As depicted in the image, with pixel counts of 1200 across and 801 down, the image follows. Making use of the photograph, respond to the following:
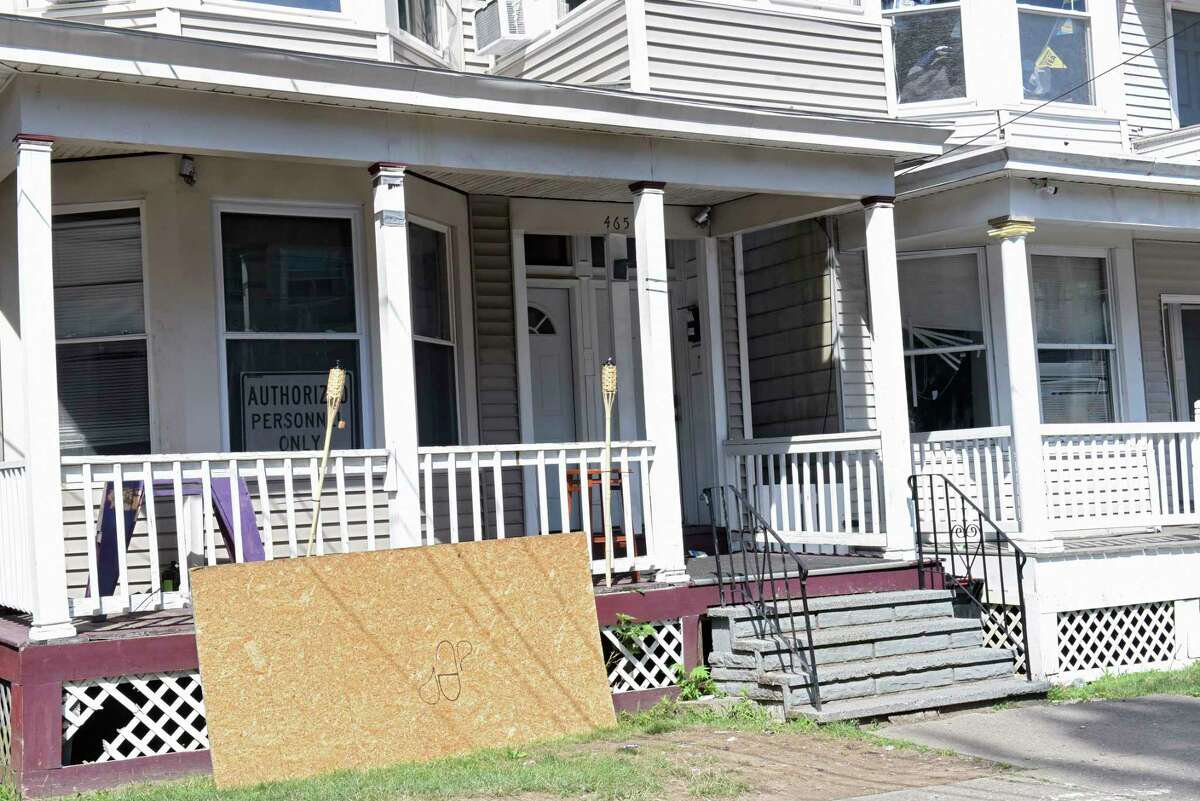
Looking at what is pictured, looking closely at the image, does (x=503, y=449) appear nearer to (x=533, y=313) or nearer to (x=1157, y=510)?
(x=533, y=313)

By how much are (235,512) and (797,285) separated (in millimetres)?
6384

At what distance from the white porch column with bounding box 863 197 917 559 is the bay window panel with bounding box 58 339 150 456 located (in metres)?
5.47

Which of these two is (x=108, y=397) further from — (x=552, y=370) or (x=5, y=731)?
(x=552, y=370)

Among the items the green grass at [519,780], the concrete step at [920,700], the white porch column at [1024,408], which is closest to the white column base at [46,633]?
the green grass at [519,780]

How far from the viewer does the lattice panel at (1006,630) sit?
10359mm

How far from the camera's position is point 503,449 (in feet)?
29.1

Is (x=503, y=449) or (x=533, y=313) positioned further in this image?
(x=533, y=313)

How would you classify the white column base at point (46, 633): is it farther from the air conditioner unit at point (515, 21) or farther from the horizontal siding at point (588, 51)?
the air conditioner unit at point (515, 21)

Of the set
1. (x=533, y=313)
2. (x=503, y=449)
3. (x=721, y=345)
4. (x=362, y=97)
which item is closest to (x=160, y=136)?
(x=362, y=97)

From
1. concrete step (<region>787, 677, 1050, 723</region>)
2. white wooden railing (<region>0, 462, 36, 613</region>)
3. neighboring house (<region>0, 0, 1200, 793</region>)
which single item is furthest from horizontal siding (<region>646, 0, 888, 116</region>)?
white wooden railing (<region>0, 462, 36, 613</region>)

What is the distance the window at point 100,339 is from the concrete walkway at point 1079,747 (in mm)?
5504

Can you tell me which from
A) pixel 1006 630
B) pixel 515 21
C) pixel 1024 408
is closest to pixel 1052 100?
pixel 1024 408

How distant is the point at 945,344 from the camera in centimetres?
1265

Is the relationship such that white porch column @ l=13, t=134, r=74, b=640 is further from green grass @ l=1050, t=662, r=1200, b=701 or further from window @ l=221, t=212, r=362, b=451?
green grass @ l=1050, t=662, r=1200, b=701
